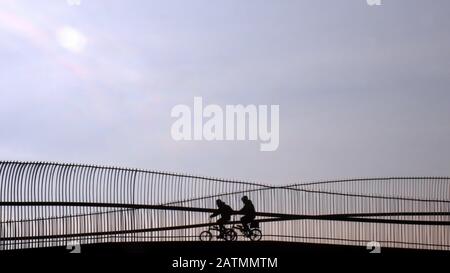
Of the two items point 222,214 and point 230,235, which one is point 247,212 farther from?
point 230,235

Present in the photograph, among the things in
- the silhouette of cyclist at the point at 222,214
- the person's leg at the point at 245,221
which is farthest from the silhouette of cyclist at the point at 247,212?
the silhouette of cyclist at the point at 222,214

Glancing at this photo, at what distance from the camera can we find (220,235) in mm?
30141

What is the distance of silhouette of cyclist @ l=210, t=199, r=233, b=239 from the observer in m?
29.7

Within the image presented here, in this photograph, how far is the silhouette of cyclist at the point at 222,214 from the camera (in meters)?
29.7

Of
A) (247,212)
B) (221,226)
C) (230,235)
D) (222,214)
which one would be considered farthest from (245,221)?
(221,226)

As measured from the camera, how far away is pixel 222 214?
97.8 feet

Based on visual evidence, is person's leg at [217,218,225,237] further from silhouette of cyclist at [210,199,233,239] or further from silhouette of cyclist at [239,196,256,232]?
silhouette of cyclist at [239,196,256,232]
